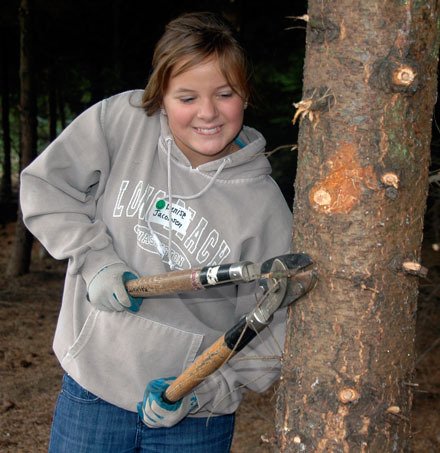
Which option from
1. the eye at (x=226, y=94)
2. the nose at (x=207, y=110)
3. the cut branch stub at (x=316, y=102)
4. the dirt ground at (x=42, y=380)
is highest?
the cut branch stub at (x=316, y=102)

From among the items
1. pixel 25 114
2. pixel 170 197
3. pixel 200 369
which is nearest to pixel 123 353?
pixel 200 369

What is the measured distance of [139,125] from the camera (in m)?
2.27

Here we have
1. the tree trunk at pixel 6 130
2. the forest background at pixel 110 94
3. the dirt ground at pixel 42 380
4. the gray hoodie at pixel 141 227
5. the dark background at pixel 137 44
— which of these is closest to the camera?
the gray hoodie at pixel 141 227

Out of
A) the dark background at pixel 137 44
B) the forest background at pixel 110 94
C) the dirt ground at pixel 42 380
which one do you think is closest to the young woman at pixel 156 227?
the forest background at pixel 110 94

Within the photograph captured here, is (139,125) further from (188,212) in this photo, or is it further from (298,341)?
(298,341)

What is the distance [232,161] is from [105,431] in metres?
0.91

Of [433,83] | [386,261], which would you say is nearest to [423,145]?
[433,83]

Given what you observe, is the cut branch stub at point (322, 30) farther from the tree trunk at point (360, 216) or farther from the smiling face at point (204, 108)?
the smiling face at point (204, 108)

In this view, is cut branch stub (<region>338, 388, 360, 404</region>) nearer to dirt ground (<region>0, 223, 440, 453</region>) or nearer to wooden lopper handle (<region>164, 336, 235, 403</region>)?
wooden lopper handle (<region>164, 336, 235, 403</region>)

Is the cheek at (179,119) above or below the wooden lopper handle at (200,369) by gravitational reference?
above

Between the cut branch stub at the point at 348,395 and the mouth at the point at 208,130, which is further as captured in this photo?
the mouth at the point at 208,130

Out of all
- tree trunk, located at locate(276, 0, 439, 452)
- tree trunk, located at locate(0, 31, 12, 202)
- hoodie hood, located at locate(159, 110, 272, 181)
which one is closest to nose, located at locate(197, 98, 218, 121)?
hoodie hood, located at locate(159, 110, 272, 181)

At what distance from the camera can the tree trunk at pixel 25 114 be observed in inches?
305

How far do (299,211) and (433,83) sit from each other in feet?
1.42
